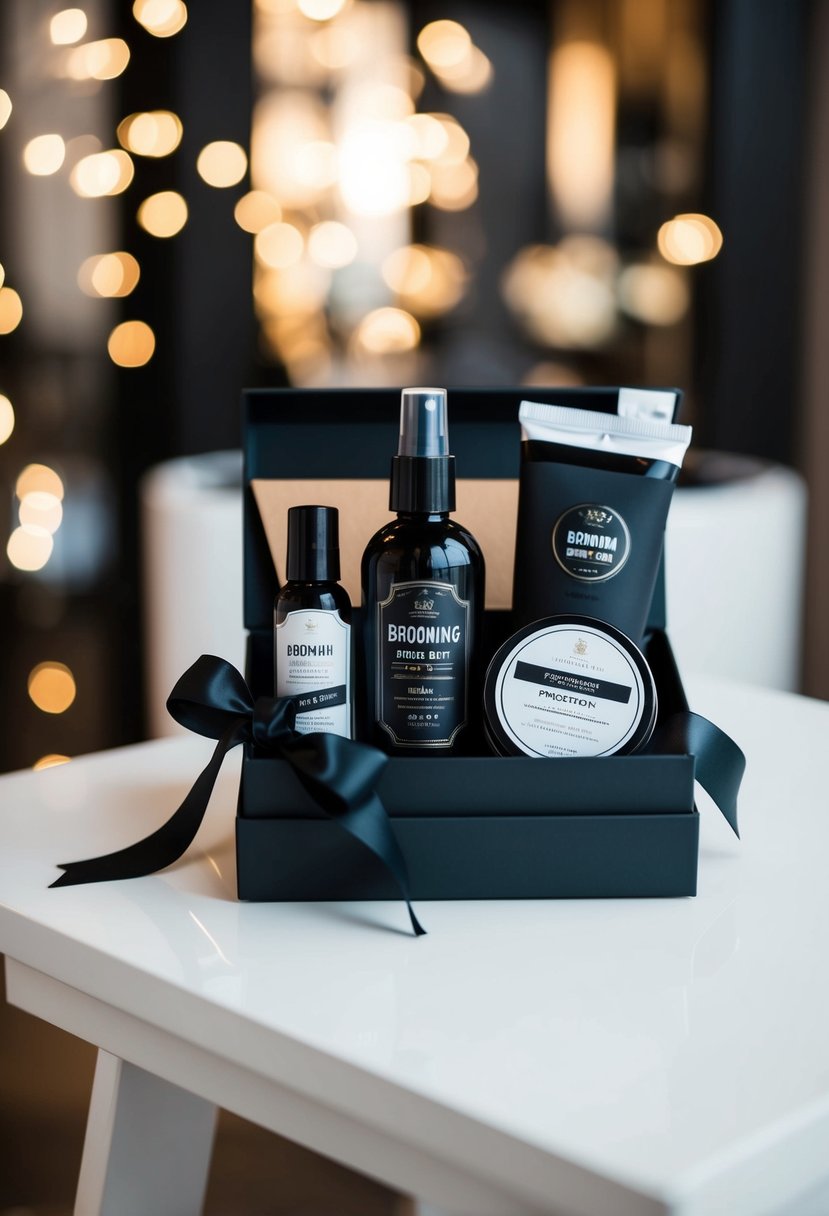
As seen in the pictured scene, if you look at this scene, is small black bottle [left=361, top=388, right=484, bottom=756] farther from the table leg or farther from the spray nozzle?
the table leg

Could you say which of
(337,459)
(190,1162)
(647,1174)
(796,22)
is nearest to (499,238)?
(796,22)

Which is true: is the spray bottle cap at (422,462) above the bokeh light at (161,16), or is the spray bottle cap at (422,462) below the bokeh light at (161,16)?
below

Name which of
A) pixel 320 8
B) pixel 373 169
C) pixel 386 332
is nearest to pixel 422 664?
pixel 320 8

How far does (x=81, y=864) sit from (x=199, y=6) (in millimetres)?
2352

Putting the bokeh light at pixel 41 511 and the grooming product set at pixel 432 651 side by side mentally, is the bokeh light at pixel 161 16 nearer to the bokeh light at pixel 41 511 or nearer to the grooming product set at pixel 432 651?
the bokeh light at pixel 41 511

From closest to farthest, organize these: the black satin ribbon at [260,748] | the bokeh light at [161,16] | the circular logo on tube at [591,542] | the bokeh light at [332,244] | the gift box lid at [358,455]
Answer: the black satin ribbon at [260,748] < the circular logo on tube at [591,542] < the gift box lid at [358,455] < the bokeh light at [161,16] < the bokeh light at [332,244]

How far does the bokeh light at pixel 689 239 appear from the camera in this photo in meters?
2.88

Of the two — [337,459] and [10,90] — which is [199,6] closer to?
[10,90]

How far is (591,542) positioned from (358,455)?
0.25 metres

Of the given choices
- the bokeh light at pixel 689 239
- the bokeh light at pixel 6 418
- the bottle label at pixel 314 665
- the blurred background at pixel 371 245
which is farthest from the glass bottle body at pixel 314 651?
the bokeh light at pixel 6 418

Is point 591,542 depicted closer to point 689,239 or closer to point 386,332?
point 689,239

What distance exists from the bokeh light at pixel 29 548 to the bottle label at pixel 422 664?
260 centimetres

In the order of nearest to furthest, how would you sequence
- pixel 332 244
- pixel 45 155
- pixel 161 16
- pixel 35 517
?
1. pixel 161 16
2. pixel 45 155
3. pixel 35 517
4. pixel 332 244

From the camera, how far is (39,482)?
3.08 meters
